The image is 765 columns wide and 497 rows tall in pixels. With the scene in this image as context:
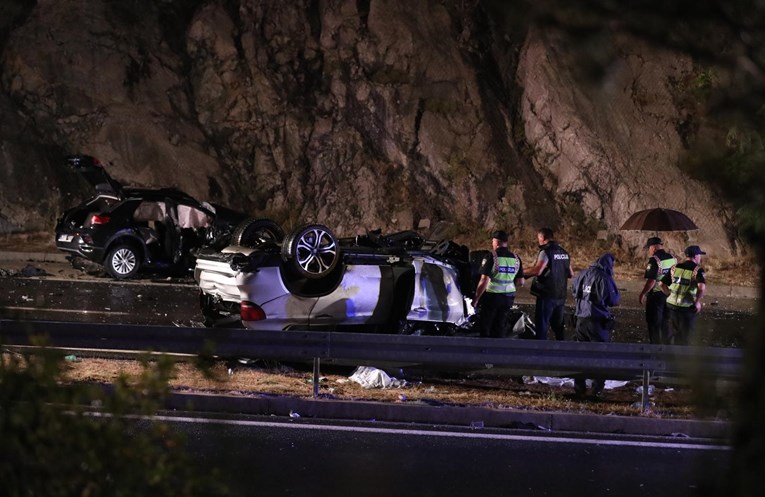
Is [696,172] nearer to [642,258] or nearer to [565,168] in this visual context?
[642,258]

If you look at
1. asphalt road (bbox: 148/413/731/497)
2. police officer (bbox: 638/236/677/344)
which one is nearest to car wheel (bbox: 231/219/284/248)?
asphalt road (bbox: 148/413/731/497)

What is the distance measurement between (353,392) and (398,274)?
57.6 inches

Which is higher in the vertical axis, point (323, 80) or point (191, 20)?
point (191, 20)

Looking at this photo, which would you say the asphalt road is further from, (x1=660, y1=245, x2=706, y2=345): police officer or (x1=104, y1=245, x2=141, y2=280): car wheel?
(x1=104, y1=245, x2=141, y2=280): car wheel

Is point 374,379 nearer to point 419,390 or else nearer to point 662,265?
point 419,390

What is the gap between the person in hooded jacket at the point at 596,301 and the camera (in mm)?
10734

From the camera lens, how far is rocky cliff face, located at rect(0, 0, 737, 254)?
2505cm

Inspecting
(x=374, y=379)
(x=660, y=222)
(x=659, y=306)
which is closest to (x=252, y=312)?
(x=374, y=379)

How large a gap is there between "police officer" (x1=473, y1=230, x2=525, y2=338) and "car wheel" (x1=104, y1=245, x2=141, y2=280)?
8.66 m

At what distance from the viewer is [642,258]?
2359 cm

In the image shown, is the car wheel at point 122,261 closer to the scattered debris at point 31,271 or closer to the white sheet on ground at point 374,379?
the scattered debris at point 31,271

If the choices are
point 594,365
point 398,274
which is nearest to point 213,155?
point 398,274

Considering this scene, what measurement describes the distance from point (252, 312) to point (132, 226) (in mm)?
8541

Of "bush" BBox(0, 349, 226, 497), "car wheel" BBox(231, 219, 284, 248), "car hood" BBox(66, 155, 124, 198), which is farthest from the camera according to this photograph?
"car hood" BBox(66, 155, 124, 198)
